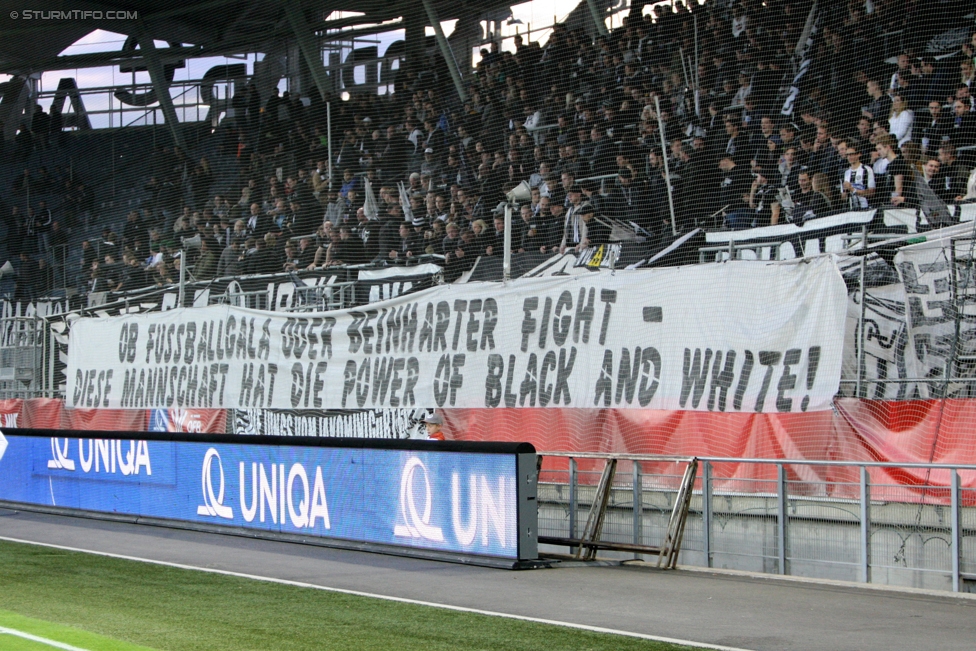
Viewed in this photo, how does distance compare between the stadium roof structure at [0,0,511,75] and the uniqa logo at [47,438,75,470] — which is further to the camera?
the stadium roof structure at [0,0,511,75]

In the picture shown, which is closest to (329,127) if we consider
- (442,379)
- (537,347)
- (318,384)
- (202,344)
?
(202,344)

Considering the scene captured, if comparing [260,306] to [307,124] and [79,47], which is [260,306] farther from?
[79,47]

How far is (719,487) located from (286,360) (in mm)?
7536

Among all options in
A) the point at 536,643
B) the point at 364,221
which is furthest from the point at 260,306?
the point at 536,643

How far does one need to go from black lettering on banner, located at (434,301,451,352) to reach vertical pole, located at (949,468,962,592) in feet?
22.2

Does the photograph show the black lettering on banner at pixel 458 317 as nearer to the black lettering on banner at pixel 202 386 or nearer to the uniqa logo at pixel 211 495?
the uniqa logo at pixel 211 495

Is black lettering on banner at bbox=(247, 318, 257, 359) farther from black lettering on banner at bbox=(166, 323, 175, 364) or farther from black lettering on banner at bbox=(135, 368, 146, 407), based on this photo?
black lettering on banner at bbox=(135, 368, 146, 407)

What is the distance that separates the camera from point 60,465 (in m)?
15.1

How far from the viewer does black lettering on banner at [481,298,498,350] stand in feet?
44.8

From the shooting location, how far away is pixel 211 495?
42.7ft

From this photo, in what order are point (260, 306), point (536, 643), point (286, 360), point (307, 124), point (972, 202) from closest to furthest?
point (536, 643)
point (972, 202)
point (286, 360)
point (260, 306)
point (307, 124)

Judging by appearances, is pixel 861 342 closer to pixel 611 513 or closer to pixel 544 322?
pixel 611 513

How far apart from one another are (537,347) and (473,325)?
3.39 ft

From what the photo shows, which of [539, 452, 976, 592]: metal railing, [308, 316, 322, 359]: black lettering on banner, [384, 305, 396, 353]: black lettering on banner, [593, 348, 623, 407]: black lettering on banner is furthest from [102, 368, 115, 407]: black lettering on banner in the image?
[539, 452, 976, 592]: metal railing
